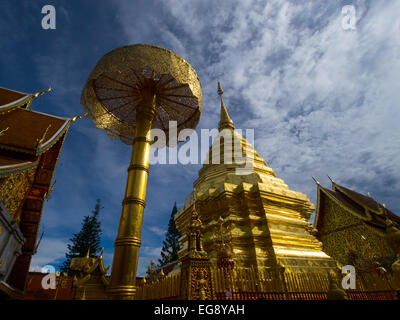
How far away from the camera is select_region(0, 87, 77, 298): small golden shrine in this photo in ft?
15.1

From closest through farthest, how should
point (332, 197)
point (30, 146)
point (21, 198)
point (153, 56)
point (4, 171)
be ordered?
point (4, 171) → point (153, 56) → point (30, 146) → point (21, 198) → point (332, 197)

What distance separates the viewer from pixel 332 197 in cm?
1234

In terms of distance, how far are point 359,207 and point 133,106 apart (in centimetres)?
1179

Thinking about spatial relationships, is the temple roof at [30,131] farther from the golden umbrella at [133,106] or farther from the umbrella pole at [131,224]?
the umbrella pole at [131,224]

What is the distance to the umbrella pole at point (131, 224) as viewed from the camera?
2.95 metres

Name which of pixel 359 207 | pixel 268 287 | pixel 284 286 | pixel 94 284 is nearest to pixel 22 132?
pixel 94 284

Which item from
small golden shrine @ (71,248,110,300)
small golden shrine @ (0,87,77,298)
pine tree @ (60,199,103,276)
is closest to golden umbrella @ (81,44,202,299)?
small golden shrine @ (0,87,77,298)

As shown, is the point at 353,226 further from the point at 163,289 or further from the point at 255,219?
the point at 163,289

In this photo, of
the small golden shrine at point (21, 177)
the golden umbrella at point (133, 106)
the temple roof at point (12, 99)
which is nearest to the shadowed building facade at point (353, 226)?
the golden umbrella at point (133, 106)

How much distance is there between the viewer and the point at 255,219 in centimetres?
758

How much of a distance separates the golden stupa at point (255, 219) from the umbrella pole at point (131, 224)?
218 centimetres

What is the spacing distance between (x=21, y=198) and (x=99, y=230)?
24057 mm
